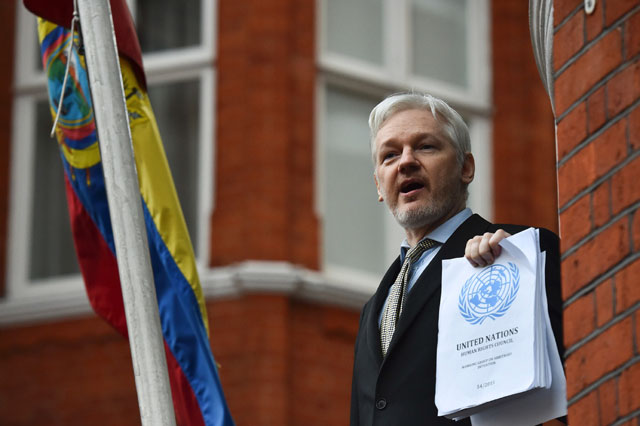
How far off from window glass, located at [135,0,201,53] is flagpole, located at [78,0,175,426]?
644cm

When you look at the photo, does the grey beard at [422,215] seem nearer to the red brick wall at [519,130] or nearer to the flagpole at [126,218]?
the flagpole at [126,218]

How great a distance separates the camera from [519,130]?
1220 cm

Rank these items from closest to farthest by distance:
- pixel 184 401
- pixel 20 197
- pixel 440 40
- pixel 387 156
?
pixel 387 156, pixel 184 401, pixel 20 197, pixel 440 40

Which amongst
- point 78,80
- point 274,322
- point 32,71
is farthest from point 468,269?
point 32,71

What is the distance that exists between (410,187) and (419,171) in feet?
0.18

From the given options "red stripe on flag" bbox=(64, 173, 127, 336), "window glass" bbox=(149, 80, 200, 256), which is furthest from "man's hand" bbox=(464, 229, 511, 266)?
"window glass" bbox=(149, 80, 200, 256)

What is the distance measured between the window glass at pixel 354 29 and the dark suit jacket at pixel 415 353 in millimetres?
7682

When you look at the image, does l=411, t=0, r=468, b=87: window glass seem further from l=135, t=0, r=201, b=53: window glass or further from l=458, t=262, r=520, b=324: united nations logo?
l=458, t=262, r=520, b=324: united nations logo

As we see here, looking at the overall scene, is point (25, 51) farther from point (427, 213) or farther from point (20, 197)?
point (427, 213)

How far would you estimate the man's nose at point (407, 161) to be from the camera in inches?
171

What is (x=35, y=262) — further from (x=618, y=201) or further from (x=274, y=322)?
(x=618, y=201)

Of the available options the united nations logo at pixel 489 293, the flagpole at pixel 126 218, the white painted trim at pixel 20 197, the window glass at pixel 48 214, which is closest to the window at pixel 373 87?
the window glass at pixel 48 214

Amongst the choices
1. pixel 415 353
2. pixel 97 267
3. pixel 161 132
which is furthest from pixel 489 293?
pixel 161 132

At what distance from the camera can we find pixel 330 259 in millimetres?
11219
